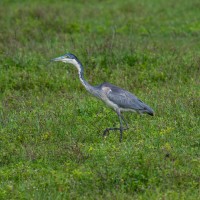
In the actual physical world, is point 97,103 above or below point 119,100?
below

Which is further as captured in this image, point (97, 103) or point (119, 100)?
point (97, 103)

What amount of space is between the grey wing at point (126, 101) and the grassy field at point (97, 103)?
222 millimetres

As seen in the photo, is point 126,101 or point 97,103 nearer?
point 126,101

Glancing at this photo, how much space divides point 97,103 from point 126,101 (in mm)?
1079

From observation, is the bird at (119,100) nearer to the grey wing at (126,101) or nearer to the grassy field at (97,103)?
the grey wing at (126,101)

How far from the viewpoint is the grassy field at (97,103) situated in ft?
25.5

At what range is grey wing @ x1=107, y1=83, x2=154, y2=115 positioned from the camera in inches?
391

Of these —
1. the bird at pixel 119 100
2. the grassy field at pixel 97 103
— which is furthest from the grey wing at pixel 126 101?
the grassy field at pixel 97 103

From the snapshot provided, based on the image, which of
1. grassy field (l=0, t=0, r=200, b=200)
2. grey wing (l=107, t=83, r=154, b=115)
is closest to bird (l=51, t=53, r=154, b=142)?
grey wing (l=107, t=83, r=154, b=115)

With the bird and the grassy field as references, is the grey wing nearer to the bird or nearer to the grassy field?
the bird

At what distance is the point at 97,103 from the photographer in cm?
1098

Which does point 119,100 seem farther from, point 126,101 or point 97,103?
point 97,103

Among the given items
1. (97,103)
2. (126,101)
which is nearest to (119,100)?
(126,101)

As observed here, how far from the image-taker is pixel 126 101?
32.8ft
